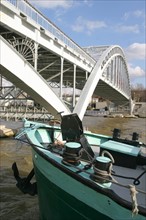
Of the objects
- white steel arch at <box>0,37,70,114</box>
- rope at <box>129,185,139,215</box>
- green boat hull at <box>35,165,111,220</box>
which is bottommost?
green boat hull at <box>35,165,111,220</box>

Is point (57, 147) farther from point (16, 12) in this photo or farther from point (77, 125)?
point (16, 12)

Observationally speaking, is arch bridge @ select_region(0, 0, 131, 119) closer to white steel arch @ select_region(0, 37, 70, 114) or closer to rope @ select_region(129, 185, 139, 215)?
white steel arch @ select_region(0, 37, 70, 114)

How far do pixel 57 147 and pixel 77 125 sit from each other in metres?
0.66

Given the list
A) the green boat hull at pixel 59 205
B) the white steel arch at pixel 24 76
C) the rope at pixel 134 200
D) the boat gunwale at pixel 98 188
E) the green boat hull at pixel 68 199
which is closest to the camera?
the rope at pixel 134 200

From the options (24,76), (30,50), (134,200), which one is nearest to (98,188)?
(134,200)

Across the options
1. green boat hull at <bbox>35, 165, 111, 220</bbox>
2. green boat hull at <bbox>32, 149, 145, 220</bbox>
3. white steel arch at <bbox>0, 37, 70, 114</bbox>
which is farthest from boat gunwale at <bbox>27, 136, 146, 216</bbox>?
white steel arch at <bbox>0, 37, 70, 114</bbox>

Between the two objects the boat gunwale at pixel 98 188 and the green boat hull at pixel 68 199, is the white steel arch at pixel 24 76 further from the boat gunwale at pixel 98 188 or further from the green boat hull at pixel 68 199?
the boat gunwale at pixel 98 188

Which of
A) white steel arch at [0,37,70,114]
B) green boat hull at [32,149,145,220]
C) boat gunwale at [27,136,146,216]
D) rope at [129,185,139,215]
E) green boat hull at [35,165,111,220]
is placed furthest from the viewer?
white steel arch at [0,37,70,114]

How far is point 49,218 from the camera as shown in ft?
18.9

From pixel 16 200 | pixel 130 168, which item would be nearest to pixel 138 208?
pixel 130 168

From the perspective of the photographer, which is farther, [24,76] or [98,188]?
[24,76]

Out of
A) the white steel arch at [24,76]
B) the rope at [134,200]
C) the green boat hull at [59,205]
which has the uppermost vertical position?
the white steel arch at [24,76]

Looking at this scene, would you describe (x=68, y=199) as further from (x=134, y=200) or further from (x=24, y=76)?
(x=24, y=76)

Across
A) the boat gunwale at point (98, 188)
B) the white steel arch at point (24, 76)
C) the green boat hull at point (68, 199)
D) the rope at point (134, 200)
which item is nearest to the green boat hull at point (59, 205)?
the green boat hull at point (68, 199)
